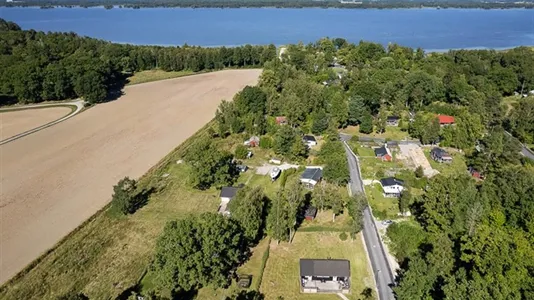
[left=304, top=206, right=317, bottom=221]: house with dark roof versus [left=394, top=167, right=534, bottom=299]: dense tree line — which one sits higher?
[left=394, top=167, right=534, bottom=299]: dense tree line

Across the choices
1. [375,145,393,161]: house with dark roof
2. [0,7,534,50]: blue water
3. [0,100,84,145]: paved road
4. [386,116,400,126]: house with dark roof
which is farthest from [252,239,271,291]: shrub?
[0,7,534,50]: blue water

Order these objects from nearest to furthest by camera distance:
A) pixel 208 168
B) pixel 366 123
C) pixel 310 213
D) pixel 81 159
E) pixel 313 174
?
pixel 310 213 < pixel 208 168 < pixel 313 174 < pixel 81 159 < pixel 366 123

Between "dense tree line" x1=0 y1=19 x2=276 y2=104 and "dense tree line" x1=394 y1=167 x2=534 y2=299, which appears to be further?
"dense tree line" x1=0 y1=19 x2=276 y2=104

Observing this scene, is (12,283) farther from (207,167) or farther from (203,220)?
(207,167)

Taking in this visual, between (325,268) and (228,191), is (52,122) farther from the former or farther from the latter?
(325,268)

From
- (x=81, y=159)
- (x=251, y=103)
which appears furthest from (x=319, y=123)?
(x=81, y=159)

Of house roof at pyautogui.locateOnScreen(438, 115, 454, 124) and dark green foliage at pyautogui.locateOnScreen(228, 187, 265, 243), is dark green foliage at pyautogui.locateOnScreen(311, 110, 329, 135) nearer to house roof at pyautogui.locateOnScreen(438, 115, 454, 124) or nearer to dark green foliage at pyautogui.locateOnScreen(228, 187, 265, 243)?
house roof at pyautogui.locateOnScreen(438, 115, 454, 124)
